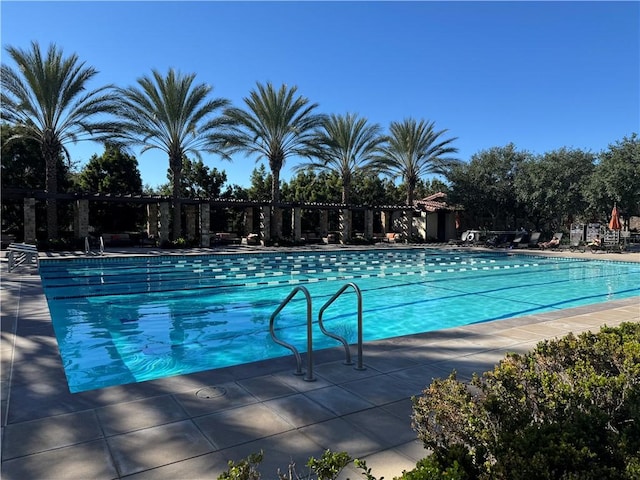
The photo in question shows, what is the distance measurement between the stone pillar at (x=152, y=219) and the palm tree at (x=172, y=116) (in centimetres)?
375

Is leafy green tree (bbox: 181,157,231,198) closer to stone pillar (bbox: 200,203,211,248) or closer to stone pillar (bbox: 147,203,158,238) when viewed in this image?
stone pillar (bbox: 147,203,158,238)

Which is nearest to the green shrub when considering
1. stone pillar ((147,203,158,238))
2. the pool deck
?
the pool deck

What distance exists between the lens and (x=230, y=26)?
12.5m

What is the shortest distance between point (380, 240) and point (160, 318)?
81.4ft

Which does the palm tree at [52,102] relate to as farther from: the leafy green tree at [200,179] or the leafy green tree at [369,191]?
the leafy green tree at [369,191]

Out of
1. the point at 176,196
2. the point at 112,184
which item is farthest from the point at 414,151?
the point at 112,184

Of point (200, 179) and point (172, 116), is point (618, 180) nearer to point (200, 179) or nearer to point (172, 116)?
point (172, 116)

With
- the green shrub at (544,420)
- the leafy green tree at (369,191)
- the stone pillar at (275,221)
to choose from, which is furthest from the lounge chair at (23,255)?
the leafy green tree at (369,191)

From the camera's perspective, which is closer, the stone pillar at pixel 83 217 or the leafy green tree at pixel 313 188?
the stone pillar at pixel 83 217

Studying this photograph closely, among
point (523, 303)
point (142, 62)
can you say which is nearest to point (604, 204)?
point (523, 303)

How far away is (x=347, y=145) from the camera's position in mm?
29406

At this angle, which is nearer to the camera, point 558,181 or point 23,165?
point 23,165

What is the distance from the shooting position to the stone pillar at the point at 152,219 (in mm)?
27531

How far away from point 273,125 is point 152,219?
9629mm
